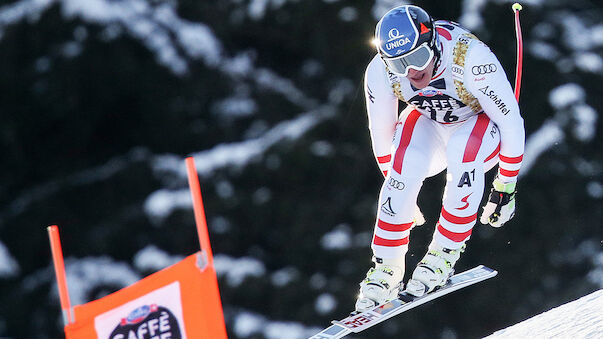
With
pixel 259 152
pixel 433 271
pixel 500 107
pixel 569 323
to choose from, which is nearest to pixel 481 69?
pixel 500 107

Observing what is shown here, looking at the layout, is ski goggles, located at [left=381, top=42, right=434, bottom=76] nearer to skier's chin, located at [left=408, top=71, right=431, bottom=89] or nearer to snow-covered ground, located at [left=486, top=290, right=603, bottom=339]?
skier's chin, located at [left=408, top=71, right=431, bottom=89]

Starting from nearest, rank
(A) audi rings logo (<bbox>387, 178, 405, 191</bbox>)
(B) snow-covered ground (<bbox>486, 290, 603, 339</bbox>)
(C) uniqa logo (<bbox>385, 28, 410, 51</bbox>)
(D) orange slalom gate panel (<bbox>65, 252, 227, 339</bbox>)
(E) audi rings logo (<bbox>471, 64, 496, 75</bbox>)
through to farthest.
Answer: (D) orange slalom gate panel (<bbox>65, 252, 227, 339</bbox>) < (C) uniqa logo (<bbox>385, 28, 410, 51</bbox>) < (E) audi rings logo (<bbox>471, 64, 496, 75</bbox>) < (A) audi rings logo (<bbox>387, 178, 405, 191</bbox>) < (B) snow-covered ground (<bbox>486, 290, 603, 339</bbox>)

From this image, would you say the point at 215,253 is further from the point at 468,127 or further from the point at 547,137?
the point at 547,137

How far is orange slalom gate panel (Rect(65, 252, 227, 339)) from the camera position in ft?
7.45

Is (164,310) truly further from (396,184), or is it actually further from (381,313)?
(396,184)

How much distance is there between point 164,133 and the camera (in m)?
4.00

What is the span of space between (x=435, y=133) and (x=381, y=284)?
25.4 inches

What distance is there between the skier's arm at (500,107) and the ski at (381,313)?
0.33 m

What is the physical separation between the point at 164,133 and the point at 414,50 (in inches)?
62.0

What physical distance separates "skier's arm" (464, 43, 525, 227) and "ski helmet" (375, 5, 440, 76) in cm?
19

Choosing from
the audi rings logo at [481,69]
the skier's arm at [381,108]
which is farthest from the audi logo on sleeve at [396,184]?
the audi rings logo at [481,69]

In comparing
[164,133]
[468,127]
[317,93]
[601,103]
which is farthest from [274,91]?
[601,103]

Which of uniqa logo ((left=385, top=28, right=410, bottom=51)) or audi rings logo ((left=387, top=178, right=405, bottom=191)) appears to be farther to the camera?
audi rings logo ((left=387, top=178, right=405, bottom=191))

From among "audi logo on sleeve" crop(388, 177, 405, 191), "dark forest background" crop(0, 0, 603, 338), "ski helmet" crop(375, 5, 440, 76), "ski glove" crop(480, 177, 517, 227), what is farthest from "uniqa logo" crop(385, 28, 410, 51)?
"dark forest background" crop(0, 0, 603, 338)
